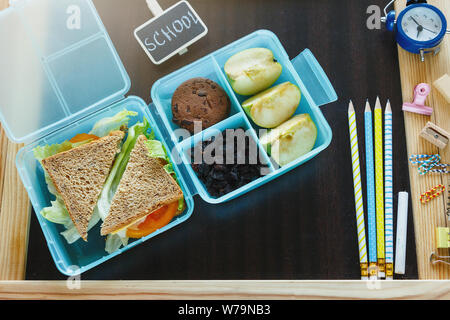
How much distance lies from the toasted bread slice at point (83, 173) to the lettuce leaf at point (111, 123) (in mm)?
36

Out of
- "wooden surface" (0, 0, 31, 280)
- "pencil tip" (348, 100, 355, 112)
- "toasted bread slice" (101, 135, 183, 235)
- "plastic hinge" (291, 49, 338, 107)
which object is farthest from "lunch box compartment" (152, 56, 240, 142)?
"wooden surface" (0, 0, 31, 280)

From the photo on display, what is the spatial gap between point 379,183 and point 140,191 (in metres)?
0.68

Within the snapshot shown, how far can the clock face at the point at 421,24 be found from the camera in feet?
4.24

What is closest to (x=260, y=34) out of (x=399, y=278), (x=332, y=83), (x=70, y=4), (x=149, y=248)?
(x=332, y=83)

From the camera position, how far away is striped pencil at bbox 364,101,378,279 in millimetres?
1229

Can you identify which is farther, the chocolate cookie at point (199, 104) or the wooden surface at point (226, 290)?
the chocolate cookie at point (199, 104)

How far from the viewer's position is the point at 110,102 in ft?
4.25

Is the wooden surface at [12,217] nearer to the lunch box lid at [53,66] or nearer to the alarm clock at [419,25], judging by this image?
the lunch box lid at [53,66]

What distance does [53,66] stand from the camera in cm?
131

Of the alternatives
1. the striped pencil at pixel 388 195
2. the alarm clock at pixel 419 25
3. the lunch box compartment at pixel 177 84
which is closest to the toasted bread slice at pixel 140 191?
the lunch box compartment at pixel 177 84

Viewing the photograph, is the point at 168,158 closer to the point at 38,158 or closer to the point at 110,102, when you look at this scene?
the point at 110,102

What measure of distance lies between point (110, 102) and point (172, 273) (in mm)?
531

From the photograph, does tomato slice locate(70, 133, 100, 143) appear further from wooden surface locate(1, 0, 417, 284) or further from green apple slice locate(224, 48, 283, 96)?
green apple slice locate(224, 48, 283, 96)

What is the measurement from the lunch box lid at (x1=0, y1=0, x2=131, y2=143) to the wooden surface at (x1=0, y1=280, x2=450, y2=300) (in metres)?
0.42
